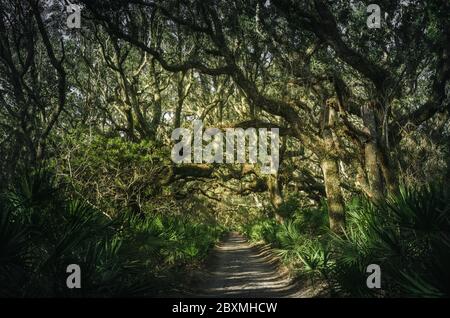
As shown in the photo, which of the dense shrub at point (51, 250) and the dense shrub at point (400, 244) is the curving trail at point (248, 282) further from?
the dense shrub at point (51, 250)

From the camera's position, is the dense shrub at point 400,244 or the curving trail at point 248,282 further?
the curving trail at point 248,282

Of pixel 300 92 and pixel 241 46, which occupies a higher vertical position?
pixel 241 46

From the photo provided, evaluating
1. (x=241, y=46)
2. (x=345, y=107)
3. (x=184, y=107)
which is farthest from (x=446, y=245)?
(x=184, y=107)

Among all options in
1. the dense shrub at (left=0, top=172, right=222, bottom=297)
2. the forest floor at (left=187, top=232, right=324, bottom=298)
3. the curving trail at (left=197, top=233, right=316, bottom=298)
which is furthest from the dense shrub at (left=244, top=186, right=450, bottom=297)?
the dense shrub at (left=0, top=172, right=222, bottom=297)

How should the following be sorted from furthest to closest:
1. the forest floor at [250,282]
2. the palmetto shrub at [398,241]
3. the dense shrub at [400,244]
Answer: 1. the forest floor at [250,282]
2. the palmetto shrub at [398,241]
3. the dense shrub at [400,244]

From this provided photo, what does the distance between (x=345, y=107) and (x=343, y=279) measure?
249 inches

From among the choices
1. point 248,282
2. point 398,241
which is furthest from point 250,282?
point 398,241

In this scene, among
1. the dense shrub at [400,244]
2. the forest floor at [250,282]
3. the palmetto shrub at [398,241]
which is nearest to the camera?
the dense shrub at [400,244]

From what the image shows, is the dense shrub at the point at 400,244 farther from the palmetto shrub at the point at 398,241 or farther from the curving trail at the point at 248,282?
the curving trail at the point at 248,282

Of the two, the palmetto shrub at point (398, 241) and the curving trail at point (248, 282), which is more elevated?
the palmetto shrub at point (398, 241)

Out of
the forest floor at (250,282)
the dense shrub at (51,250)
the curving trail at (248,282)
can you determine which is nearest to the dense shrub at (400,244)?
the forest floor at (250,282)

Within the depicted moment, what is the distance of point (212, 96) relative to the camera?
21094 millimetres

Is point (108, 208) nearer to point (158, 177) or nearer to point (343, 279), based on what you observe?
point (158, 177)

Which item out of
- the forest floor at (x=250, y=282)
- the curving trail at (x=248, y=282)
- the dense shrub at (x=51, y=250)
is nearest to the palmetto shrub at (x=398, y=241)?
the forest floor at (x=250, y=282)
